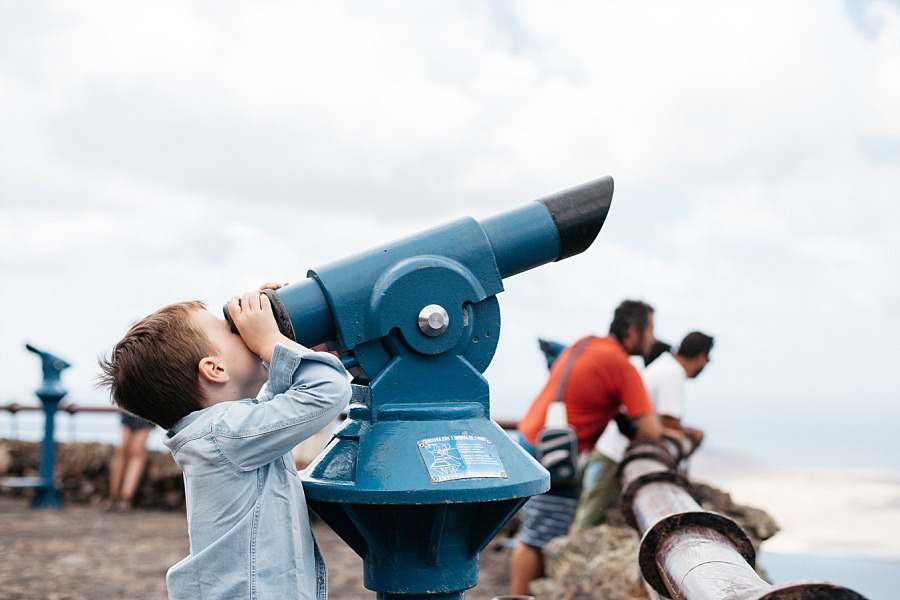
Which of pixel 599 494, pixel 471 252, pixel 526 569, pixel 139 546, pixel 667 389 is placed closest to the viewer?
pixel 471 252

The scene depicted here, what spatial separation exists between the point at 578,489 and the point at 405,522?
285cm

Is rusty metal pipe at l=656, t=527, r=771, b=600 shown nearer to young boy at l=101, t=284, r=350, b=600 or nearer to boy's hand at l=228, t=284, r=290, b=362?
young boy at l=101, t=284, r=350, b=600

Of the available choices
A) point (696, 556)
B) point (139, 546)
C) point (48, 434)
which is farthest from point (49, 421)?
point (696, 556)

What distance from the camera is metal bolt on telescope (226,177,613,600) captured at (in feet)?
5.54

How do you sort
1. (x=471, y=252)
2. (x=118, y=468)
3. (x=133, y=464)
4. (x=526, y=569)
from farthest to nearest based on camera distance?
1. (x=118, y=468)
2. (x=133, y=464)
3. (x=526, y=569)
4. (x=471, y=252)

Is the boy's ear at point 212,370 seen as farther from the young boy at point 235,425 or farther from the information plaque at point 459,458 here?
the information plaque at point 459,458

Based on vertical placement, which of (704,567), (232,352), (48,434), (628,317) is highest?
(628,317)

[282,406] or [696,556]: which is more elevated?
[282,406]

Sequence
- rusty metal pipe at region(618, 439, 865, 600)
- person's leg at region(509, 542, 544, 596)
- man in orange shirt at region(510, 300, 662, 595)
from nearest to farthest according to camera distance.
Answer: rusty metal pipe at region(618, 439, 865, 600) < man in orange shirt at region(510, 300, 662, 595) < person's leg at region(509, 542, 544, 596)

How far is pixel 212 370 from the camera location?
1.69m

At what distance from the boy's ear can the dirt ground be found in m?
3.17

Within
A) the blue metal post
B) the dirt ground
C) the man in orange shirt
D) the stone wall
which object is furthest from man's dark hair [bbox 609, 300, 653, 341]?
the blue metal post

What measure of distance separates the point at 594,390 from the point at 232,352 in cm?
261

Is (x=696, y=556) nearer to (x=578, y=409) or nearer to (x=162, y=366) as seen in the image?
(x=162, y=366)
